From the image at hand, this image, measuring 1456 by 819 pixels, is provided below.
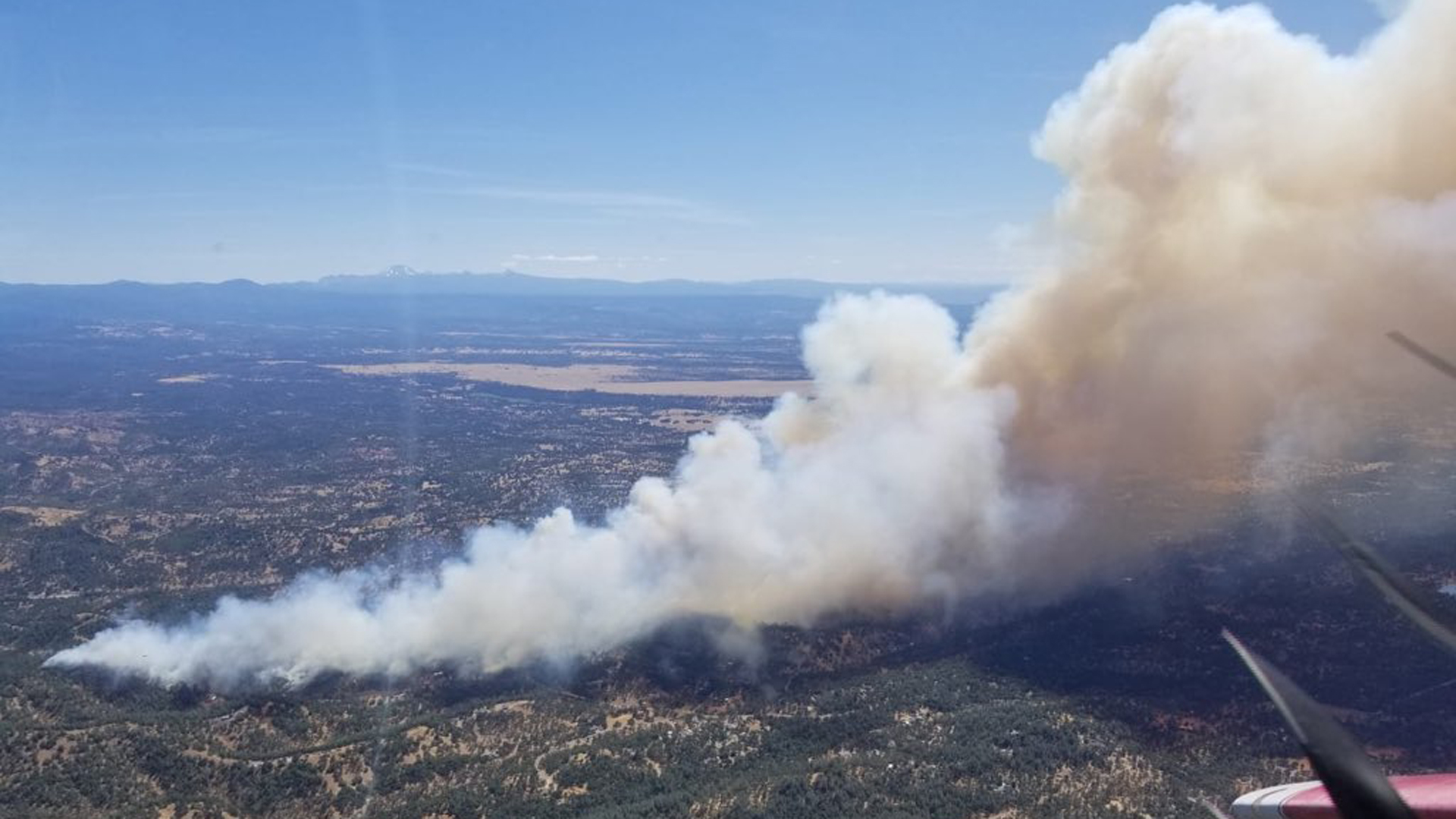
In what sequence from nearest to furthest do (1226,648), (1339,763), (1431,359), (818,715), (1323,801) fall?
(1339,763), (1323,801), (1431,359), (818,715), (1226,648)

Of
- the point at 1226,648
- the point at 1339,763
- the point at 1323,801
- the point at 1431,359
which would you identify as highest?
the point at 1431,359

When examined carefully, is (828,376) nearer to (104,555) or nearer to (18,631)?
(18,631)

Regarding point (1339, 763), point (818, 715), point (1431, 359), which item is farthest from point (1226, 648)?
point (1339, 763)

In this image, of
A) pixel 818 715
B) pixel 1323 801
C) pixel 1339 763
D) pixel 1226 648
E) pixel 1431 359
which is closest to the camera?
pixel 1339 763

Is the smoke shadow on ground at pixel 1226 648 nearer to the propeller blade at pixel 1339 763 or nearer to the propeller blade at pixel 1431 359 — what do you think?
the propeller blade at pixel 1431 359

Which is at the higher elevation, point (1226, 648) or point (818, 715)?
point (1226, 648)

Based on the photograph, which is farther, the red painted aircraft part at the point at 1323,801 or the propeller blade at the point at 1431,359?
the propeller blade at the point at 1431,359

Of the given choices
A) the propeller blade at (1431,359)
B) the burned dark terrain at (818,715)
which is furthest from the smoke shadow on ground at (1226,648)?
the propeller blade at (1431,359)

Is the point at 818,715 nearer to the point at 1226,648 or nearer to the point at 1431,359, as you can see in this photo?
the point at 1226,648

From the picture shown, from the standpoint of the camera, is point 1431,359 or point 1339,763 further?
point 1431,359

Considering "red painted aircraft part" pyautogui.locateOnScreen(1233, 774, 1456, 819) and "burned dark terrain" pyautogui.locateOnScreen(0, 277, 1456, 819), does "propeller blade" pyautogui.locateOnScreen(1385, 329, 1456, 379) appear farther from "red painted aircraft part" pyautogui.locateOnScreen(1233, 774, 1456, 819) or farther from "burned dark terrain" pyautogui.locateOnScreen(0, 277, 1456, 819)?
"burned dark terrain" pyautogui.locateOnScreen(0, 277, 1456, 819)
